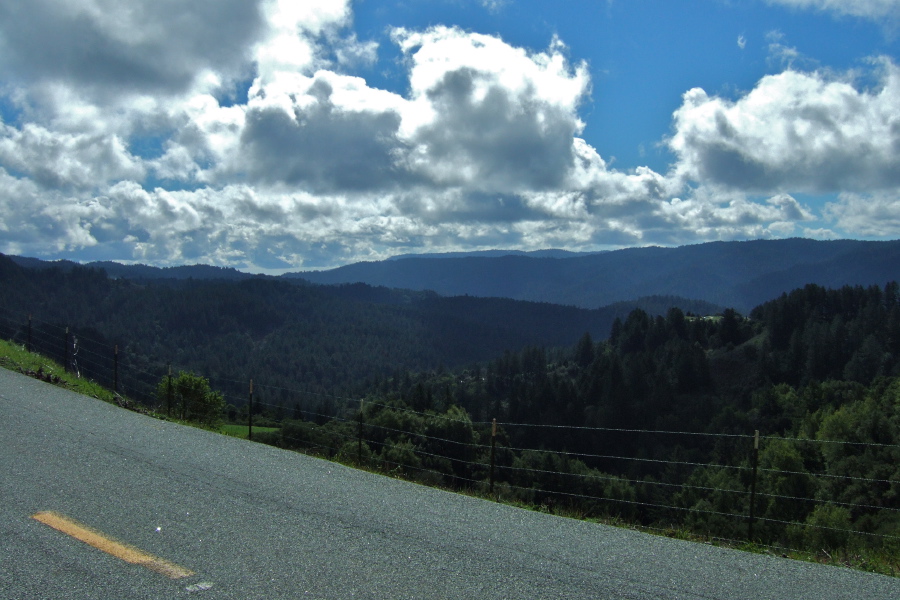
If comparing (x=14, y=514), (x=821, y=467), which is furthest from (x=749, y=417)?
(x=14, y=514)

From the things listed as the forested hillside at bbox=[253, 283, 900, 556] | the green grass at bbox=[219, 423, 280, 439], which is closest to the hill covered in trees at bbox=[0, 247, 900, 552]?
the forested hillside at bbox=[253, 283, 900, 556]

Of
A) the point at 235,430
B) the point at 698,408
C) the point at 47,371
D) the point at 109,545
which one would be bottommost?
the point at 698,408

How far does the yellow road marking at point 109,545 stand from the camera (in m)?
5.41

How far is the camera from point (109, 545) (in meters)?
5.83

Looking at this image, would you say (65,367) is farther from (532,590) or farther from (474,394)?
(474,394)

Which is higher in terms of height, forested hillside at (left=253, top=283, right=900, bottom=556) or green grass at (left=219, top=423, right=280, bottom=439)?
green grass at (left=219, top=423, right=280, bottom=439)

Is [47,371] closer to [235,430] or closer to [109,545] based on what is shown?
[109,545]

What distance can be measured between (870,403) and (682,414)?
5081 cm

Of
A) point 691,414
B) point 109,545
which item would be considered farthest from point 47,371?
point 691,414

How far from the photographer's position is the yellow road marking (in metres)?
5.41

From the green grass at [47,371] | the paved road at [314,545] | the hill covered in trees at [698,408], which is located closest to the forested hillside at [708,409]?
the hill covered in trees at [698,408]

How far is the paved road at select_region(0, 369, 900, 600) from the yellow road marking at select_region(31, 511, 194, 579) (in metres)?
0.08

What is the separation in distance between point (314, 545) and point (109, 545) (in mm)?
1885

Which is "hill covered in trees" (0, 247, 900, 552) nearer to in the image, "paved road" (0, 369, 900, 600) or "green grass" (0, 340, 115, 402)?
"green grass" (0, 340, 115, 402)
